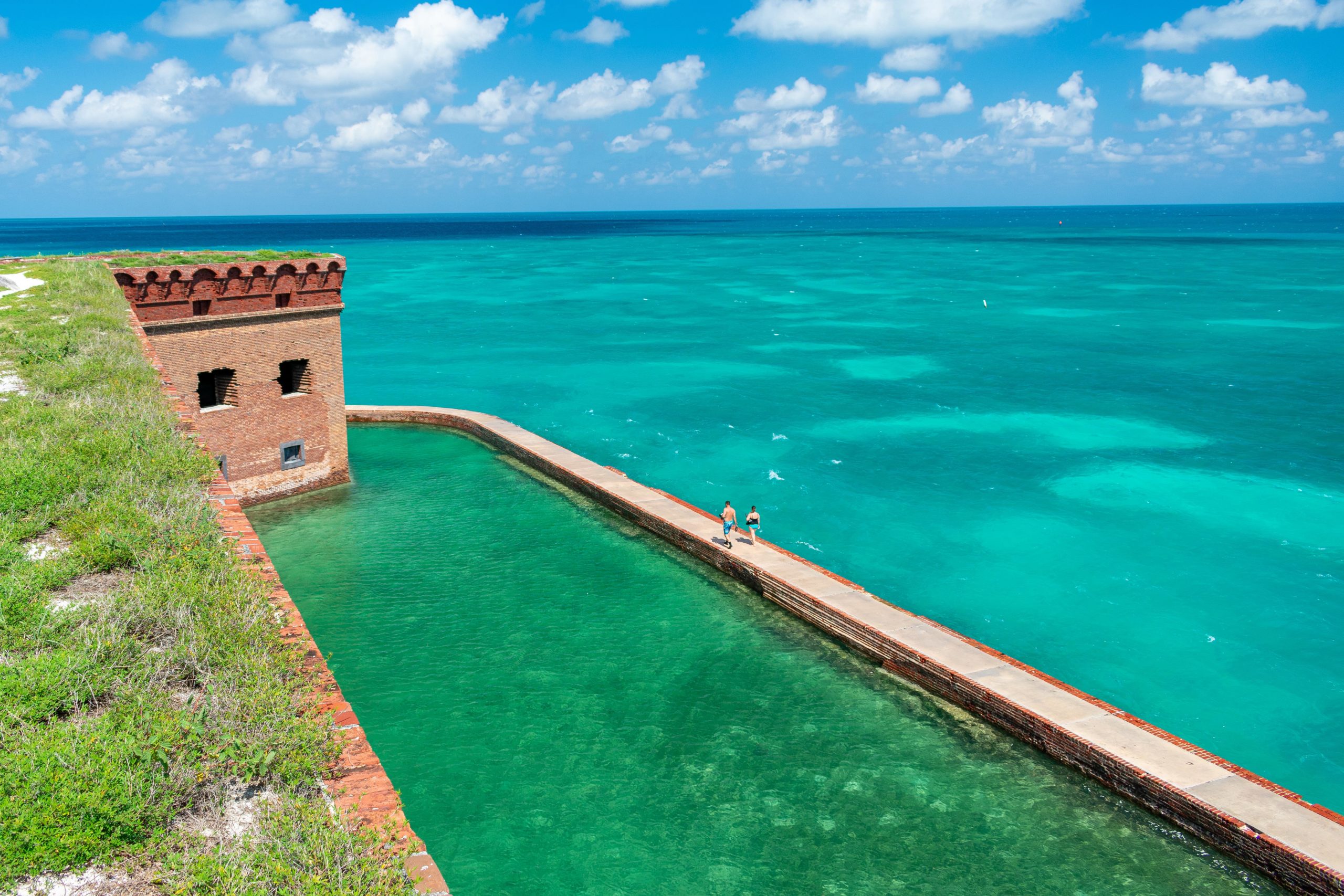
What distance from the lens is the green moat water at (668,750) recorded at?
10.5 meters

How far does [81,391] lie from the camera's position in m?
12.4

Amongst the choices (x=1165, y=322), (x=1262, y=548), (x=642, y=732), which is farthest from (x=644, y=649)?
(x=1165, y=322)

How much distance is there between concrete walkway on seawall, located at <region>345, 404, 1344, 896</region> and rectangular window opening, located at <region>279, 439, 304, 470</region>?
31.3ft

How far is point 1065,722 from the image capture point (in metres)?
12.3

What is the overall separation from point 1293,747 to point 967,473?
1466cm

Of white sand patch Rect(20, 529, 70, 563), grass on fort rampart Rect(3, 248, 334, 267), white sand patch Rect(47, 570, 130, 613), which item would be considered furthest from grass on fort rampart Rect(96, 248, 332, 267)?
white sand patch Rect(47, 570, 130, 613)

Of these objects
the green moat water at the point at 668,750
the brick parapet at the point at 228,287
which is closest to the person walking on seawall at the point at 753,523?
the green moat water at the point at 668,750

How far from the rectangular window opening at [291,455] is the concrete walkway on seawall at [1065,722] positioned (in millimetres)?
9539

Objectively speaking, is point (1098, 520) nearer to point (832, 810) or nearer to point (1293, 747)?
point (1293, 747)

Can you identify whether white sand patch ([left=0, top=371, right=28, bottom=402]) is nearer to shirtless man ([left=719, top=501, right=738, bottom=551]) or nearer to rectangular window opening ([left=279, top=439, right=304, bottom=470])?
rectangular window opening ([left=279, top=439, right=304, bottom=470])

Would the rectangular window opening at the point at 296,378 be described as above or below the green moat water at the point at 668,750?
above

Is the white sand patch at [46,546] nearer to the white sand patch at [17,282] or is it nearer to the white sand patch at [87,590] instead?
the white sand patch at [87,590]

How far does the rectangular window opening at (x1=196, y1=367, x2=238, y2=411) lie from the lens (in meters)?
21.6

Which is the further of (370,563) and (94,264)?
(94,264)
